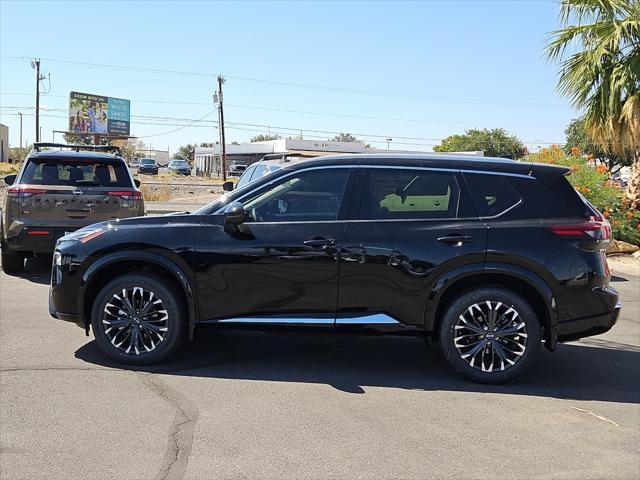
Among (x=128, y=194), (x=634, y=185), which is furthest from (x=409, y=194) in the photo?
(x=634, y=185)

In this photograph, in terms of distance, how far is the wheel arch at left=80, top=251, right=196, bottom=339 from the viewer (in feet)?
18.2

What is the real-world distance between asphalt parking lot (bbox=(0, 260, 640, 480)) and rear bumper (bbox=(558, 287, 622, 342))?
48cm

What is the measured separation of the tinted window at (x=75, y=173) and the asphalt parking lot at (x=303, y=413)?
10.1ft

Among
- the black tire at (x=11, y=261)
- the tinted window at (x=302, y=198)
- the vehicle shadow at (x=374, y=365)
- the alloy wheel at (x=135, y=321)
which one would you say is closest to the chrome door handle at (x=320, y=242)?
the tinted window at (x=302, y=198)

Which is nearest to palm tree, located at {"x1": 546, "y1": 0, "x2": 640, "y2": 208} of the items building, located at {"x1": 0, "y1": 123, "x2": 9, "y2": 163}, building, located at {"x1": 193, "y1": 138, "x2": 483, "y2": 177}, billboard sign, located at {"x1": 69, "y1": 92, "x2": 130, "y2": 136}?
building, located at {"x1": 193, "y1": 138, "x2": 483, "y2": 177}

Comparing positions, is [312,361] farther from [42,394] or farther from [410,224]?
[42,394]

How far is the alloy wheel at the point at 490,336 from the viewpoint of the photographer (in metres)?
5.41

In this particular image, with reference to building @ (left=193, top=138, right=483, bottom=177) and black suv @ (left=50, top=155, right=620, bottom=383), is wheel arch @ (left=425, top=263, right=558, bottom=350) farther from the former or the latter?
building @ (left=193, top=138, right=483, bottom=177)

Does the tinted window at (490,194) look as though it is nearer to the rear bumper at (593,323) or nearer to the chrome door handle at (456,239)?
the chrome door handle at (456,239)

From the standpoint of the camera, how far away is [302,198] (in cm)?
569

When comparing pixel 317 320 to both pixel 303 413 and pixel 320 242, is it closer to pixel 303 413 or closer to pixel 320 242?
pixel 320 242

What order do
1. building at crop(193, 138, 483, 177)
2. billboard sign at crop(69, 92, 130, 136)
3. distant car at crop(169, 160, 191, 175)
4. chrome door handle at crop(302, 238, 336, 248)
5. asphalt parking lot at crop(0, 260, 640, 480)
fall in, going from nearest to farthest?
asphalt parking lot at crop(0, 260, 640, 480)
chrome door handle at crop(302, 238, 336, 248)
distant car at crop(169, 160, 191, 175)
billboard sign at crop(69, 92, 130, 136)
building at crop(193, 138, 483, 177)

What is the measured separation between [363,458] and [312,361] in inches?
80.5

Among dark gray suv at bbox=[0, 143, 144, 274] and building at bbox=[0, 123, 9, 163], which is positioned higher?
building at bbox=[0, 123, 9, 163]
